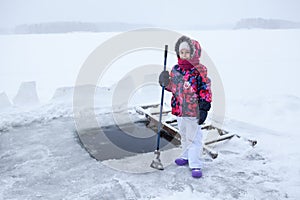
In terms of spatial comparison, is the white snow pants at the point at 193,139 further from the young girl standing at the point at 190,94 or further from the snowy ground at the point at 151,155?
the snowy ground at the point at 151,155

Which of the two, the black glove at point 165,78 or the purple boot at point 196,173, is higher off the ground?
the black glove at point 165,78

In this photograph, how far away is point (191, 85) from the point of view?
10.4 ft

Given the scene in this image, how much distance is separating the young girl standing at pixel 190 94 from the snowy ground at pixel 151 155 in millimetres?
346

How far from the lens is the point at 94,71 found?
27.0 feet

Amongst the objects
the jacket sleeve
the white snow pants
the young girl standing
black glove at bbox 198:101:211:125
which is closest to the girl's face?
the young girl standing

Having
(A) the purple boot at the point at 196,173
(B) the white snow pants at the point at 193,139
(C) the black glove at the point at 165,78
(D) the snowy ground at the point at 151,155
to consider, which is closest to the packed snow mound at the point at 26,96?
(D) the snowy ground at the point at 151,155

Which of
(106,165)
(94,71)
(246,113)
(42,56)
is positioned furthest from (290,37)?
(106,165)

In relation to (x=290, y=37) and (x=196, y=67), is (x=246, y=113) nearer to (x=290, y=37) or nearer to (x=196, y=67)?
(x=196, y=67)

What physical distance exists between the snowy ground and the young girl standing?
346mm

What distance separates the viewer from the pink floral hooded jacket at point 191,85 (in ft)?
10.1

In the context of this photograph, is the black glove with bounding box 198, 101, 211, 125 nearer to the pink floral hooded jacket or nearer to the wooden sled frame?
the pink floral hooded jacket

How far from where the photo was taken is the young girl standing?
3096 millimetres

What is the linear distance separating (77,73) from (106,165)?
619cm

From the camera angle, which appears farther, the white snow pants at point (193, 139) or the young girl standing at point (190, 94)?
the white snow pants at point (193, 139)
